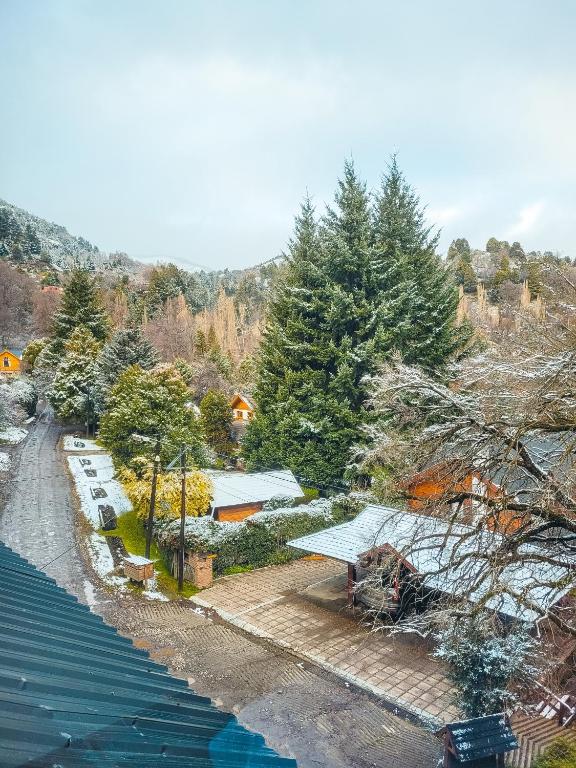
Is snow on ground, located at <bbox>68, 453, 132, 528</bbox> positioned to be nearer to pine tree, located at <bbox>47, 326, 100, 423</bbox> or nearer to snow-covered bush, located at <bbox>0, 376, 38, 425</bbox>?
pine tree, located at <bbox>47, 326, 100, 423</bbox>

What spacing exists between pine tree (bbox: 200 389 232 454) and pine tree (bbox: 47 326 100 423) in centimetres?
785

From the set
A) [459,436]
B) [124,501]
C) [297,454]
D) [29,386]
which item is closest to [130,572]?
[124,501]

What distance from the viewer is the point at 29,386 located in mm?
41469

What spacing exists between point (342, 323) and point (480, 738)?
1956 centimetres

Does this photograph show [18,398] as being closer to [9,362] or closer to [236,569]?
[9,362]

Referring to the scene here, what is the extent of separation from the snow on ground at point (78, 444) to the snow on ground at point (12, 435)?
2.90 m

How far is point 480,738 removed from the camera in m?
7.88

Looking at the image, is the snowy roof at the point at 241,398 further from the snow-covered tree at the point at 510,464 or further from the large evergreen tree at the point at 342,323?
the snow-covered tree at the point at 510,464

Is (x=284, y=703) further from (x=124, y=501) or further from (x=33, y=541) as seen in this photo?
(x=124, y=501)

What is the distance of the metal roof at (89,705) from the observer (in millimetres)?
2373

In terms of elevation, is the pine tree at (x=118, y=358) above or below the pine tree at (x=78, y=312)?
below

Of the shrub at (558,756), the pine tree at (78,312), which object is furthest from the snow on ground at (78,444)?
the shrub at (558,756)

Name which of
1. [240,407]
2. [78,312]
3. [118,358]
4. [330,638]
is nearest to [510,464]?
[330,638]

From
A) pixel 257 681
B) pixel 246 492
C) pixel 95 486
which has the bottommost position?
pixel 257 681
